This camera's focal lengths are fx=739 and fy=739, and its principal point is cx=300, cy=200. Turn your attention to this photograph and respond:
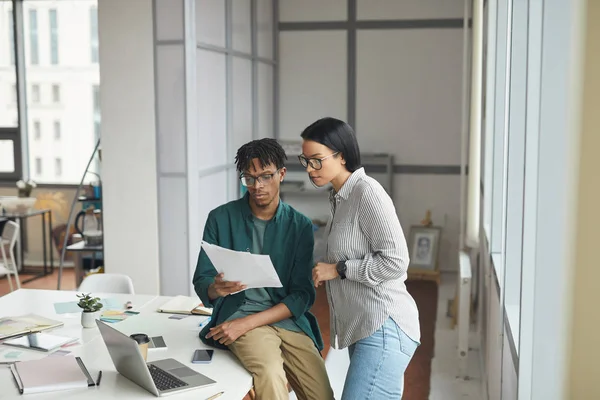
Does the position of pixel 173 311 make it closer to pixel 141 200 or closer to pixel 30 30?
pixel 141 200

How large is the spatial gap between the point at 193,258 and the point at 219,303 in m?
2.54

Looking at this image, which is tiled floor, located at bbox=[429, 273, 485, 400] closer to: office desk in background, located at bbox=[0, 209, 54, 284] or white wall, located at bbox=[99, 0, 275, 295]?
white wall, located at bbox=[99, 0, 275, 295]

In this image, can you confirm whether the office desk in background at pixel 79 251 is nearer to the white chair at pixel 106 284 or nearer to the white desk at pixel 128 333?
the white chair at pixel 106 284

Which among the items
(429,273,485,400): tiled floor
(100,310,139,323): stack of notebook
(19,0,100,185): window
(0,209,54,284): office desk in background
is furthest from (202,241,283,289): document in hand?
(19,0,100,185): window

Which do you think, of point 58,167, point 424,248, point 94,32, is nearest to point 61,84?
point 94,32

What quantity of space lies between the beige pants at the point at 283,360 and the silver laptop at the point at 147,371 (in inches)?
7.1

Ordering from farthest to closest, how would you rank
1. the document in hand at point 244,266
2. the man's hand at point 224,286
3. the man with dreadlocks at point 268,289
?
the man with dreadlocks at point 268,289
the man's hand at point 224,286
the document in hand at point 244,266

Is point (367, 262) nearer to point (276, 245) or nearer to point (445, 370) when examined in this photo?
point (276, 245)

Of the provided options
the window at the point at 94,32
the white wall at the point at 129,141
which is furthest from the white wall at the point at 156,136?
the window at the point at 94,32

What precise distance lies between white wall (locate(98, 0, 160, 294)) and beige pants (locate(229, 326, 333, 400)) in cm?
273

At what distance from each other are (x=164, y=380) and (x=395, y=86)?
A: 5.55 meters

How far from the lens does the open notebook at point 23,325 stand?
116 inches

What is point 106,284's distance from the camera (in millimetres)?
3949

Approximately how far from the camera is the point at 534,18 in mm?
2111
